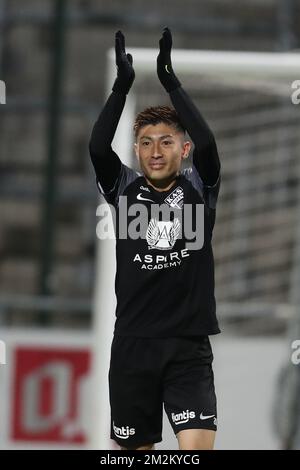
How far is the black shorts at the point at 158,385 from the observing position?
321 cm

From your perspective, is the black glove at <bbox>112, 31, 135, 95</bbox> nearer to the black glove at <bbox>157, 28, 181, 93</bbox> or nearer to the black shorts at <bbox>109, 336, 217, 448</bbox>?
the black glove at <bbox>157, 28, 181, 93</bbox>

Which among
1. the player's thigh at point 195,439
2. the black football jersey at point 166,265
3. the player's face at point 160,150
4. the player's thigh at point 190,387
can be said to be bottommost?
the player's thigh at point 195,439

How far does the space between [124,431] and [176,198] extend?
650mm

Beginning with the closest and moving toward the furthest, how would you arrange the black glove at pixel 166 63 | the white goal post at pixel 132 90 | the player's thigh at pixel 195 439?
the black glove at pixel 166 63, the player's thigh at pixel 195 439, the white goal post at pixel 132 90

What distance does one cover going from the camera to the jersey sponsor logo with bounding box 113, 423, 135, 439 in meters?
3.30

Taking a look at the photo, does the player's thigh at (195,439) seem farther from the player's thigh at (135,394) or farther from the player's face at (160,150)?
the player's face at (160,150)

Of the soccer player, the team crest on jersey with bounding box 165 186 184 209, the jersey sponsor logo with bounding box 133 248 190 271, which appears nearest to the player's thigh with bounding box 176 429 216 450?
the soccer player

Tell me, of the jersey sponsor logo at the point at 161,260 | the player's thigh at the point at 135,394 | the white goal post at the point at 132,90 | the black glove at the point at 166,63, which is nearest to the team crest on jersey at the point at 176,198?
the jersey sponsor logo at the point at 161,260

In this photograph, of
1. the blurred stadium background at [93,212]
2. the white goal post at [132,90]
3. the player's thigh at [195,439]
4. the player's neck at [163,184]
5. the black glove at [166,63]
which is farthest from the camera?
the blurred stadium background at [93,212]

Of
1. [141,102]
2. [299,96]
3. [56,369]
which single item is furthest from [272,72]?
[56,369]

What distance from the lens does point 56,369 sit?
22.6ft

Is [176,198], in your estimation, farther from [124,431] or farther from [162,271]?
[124,431]

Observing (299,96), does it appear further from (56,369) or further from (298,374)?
(56,369)
